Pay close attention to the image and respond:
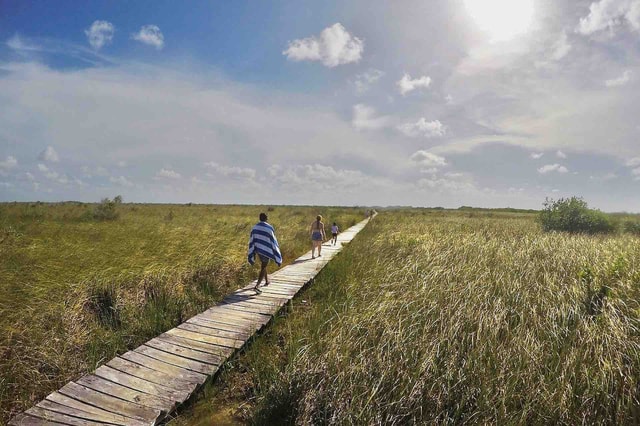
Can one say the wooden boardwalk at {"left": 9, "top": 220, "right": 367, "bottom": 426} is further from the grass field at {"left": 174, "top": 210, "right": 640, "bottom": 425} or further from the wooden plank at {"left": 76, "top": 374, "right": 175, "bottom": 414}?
the grass field at {"left": 174, "top": 210, "right": 640, "bottom": 425}

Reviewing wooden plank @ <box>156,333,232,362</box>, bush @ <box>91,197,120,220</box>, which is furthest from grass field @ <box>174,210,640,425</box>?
bush @ <box>91,197,120,220</box>

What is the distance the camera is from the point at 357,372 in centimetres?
355

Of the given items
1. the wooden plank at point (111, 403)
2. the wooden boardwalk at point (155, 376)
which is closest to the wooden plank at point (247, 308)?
the wooden boardwalk at point (155, 376)

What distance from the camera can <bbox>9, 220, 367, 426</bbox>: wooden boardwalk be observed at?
10.1ft

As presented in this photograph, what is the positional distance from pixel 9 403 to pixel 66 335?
3.71 ft

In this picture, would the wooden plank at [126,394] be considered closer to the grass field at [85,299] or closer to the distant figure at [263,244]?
the grass field at [85,299]

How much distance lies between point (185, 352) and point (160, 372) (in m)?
0.53

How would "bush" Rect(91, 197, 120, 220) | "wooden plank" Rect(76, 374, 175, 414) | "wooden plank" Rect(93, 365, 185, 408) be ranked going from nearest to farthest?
"wooden plank" Rect(76, 374, 175, 414), "wooden plank" Rect(93, 365, 185, 408), "bush" Rect(91, 197, 120, 220)

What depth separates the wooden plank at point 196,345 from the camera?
4426 millimetres

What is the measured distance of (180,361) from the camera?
165 inches

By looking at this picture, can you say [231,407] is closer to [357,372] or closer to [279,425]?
[279,425]

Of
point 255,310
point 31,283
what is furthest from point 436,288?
point 31,283

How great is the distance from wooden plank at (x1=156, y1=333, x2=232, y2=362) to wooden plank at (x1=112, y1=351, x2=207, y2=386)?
0.48 meters

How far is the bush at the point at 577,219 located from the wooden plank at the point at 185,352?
2405 centimetres
